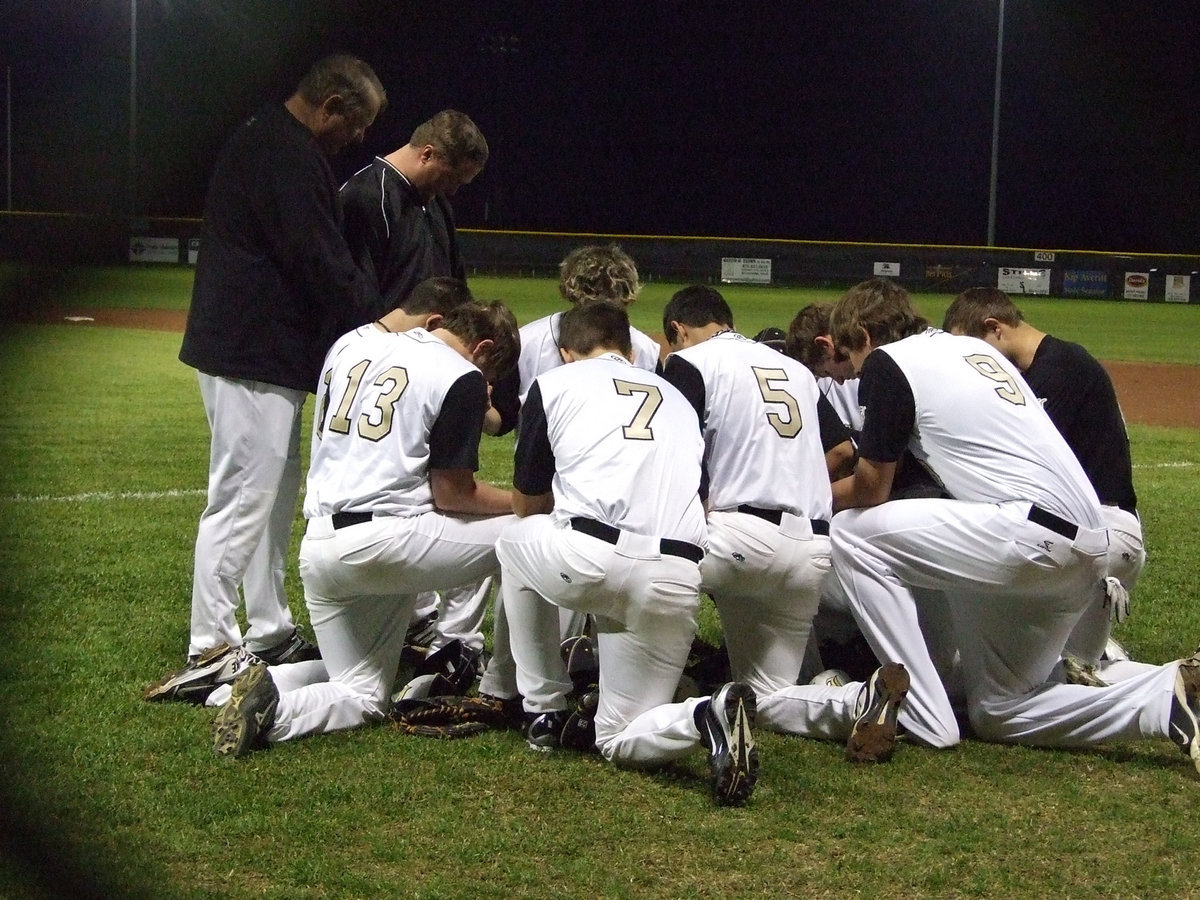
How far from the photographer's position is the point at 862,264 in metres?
26.7

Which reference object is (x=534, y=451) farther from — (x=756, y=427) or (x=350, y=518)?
(x=756, y=427)

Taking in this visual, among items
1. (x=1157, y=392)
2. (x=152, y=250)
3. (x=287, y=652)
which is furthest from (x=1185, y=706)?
(x=1157, y=392)

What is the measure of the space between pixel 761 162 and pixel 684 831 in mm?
12008

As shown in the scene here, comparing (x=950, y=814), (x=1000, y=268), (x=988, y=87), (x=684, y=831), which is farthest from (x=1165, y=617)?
(x=988, y=87)

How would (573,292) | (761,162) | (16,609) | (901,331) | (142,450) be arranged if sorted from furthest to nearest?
(761,162) → (142,450) → (573,292) → (901,331) → (16,609)

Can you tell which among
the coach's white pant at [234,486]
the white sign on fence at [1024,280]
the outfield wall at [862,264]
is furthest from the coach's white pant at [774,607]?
the white sign on fence at [1024,280]

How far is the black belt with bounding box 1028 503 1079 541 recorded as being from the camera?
12.0ft

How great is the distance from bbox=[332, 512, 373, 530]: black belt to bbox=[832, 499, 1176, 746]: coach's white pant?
142 centimetres

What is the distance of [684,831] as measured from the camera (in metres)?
3.05

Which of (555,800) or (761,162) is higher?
(761,162)

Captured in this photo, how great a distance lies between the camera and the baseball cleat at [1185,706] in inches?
137

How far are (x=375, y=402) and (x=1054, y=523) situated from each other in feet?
6.38

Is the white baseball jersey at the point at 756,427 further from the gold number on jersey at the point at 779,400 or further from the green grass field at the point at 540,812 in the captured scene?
the green grass field at the point at 540,812

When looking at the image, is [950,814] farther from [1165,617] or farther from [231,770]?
[1165,617]
